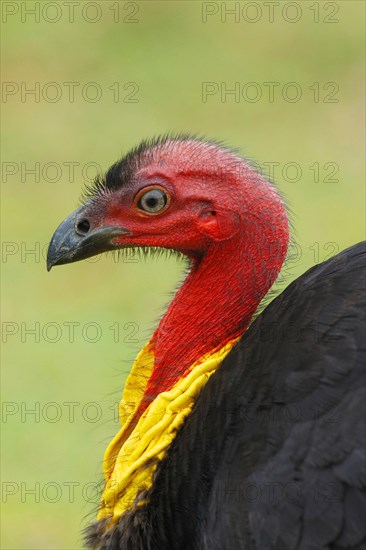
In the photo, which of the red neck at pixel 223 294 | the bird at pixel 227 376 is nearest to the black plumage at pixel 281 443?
the bird at pixel 227 376

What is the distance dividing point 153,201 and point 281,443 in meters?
0.99

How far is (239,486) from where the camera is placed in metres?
3.35

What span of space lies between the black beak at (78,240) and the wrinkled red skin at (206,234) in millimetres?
33

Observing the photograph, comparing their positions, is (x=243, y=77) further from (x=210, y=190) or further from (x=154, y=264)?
(x=210, y=190)

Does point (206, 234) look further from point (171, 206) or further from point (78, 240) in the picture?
point (78, 240)

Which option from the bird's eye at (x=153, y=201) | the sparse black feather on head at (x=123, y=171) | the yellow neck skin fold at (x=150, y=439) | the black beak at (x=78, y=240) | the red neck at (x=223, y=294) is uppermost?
the sparse black feather on head at (x=123, y=171)

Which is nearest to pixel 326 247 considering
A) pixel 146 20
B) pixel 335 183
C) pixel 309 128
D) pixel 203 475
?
pixel 335 183

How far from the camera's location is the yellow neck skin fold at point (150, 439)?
3.66m

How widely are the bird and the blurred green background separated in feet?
6.34

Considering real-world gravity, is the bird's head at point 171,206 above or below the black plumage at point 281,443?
above

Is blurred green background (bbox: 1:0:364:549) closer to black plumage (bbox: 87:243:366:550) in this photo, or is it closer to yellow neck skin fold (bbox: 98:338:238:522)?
yellow neck skin fold (bbox: 98:338:238:522)

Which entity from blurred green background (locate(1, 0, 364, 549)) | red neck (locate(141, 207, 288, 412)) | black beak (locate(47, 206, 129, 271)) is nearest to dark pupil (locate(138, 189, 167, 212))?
black beak (locate(47, 206, 129, 271))

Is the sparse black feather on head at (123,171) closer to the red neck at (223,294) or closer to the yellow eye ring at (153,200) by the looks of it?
the yellow eye ring at (153,200)

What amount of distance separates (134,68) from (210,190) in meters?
8.07
